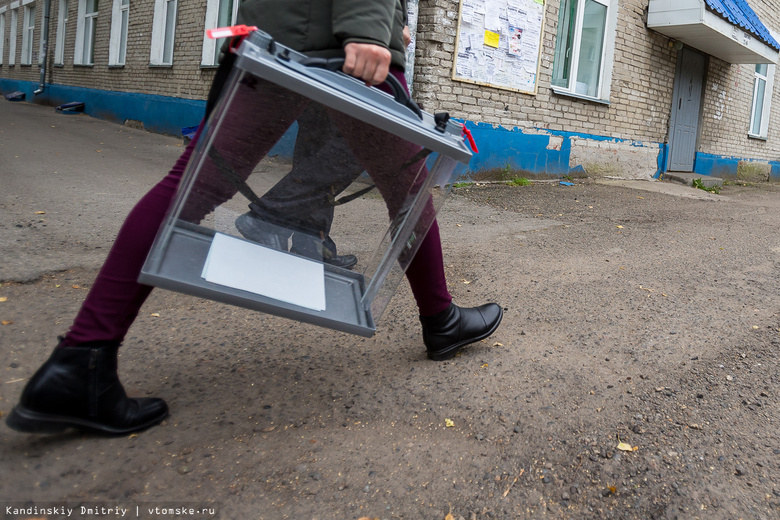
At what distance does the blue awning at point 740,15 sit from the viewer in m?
9.73

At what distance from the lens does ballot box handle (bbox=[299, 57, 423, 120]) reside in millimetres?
1425

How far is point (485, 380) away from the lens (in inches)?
84.3

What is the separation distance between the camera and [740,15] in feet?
35.6

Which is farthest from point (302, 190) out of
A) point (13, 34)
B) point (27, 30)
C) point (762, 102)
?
point (13, 34)

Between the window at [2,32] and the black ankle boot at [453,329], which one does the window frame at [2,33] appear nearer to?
the window at [2,32]

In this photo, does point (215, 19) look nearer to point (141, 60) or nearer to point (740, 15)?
point (141, 60)

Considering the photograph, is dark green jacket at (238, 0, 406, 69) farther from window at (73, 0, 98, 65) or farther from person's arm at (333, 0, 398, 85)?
window at (73, 0, 98, 65)

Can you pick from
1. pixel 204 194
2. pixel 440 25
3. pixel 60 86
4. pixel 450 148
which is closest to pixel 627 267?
pixel 450 148

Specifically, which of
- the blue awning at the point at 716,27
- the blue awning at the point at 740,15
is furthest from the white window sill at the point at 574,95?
the blue awning at the point at 740,15

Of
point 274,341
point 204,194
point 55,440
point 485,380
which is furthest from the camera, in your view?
point 274,341

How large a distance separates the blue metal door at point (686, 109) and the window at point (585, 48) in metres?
2.38

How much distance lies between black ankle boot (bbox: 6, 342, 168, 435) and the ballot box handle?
0.86 metres

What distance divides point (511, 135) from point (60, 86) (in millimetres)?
12091

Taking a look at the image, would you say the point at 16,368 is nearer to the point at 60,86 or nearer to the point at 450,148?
the point at 450,148
